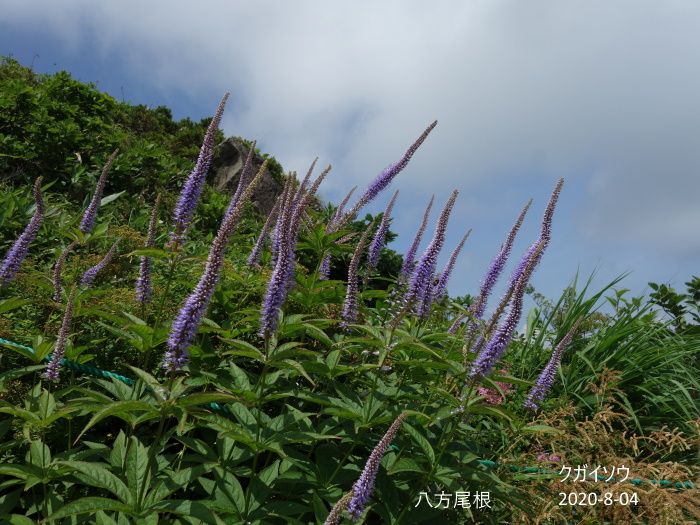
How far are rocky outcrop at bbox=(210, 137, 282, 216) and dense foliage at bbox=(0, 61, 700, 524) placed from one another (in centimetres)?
459

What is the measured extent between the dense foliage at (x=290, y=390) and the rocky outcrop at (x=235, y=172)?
459cm

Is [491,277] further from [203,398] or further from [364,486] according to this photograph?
[203,398]

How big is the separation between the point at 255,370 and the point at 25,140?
6.37 metres

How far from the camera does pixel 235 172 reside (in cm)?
1302

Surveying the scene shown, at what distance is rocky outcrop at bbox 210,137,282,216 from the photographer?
42.5 ft

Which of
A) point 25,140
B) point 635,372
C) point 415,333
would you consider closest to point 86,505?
point 415,333

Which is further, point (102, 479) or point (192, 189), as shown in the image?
point (192, 189)

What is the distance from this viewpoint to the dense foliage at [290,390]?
3.16m

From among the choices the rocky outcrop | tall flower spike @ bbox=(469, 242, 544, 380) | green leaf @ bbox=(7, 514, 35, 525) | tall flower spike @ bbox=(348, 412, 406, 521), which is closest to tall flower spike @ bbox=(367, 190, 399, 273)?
tall flower spike @ bbox=(469, 242, 544, 380)

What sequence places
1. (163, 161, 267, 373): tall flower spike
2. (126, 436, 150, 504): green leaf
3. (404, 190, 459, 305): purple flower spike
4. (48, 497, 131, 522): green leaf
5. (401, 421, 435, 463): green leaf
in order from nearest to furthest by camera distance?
1. (48, 497, 131, 522): green leaf
2. (163, 161, 267, 373): tall flower spike
3. (126, 436, 150, 504): green leaf
4. (401, 421, 435, 463): green leaf
5. (404, 190, 459, 305): purple flower spike

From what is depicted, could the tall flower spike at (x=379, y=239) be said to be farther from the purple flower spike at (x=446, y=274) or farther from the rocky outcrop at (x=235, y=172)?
the rocky outcrop at (x=235, y=172)

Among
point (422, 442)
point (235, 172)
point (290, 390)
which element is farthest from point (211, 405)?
point (235, 172)

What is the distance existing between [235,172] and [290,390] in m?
9.90

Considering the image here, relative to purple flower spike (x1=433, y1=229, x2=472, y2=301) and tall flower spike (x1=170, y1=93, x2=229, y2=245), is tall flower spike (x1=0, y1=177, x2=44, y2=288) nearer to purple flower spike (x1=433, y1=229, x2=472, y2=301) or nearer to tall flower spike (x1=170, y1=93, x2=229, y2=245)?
tall flower spike (x1=170, y1=93, x2=229, y2=245)
